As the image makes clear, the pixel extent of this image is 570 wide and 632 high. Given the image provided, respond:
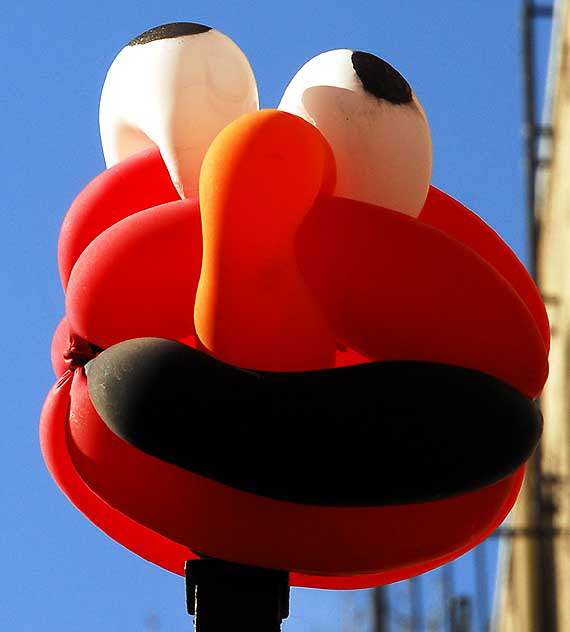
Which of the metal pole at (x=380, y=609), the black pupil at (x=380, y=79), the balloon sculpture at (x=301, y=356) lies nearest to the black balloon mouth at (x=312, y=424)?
the balloon sculpture at (x=301, y=356)

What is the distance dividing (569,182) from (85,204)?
1066 cm

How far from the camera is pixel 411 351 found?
4086 mm

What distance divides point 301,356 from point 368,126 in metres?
0.64

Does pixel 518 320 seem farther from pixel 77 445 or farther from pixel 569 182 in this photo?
pixel 569 182

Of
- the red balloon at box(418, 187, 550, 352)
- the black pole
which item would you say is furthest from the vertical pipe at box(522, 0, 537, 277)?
the black pole

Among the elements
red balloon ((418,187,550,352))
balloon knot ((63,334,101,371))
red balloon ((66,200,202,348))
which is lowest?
balloon knot ((63,334,101,371))

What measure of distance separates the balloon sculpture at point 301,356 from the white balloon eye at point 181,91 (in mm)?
10

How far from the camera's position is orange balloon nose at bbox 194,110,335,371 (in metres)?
4.04

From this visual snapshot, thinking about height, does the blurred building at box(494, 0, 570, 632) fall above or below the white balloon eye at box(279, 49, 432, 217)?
above

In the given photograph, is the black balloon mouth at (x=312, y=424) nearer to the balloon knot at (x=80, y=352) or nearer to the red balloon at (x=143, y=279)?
the red balloon at (x=143, y=279)

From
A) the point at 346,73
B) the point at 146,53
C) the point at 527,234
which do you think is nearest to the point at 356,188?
the point at 346,73

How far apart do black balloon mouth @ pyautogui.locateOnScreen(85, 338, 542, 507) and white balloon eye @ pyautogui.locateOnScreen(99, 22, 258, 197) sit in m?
0.62

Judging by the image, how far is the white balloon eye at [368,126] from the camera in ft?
14.2

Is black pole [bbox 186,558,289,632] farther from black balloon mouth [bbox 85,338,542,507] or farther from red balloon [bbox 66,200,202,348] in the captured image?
red balloon [bbox 66,200,202,348]
